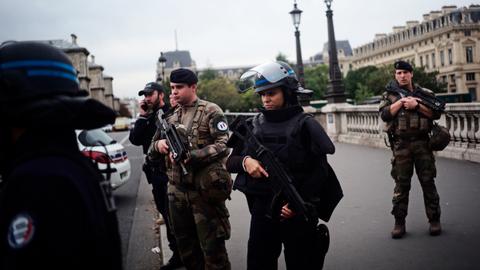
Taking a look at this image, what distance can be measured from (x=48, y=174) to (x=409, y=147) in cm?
460

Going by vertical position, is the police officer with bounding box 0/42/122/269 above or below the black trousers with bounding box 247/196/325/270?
above

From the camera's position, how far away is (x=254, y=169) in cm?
327

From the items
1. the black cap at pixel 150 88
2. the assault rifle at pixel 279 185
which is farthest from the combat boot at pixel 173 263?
the assault rifle at pixel 279 185

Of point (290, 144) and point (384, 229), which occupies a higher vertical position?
point (290, 144)

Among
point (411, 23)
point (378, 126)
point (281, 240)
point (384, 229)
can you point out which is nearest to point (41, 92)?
point (281, 240)

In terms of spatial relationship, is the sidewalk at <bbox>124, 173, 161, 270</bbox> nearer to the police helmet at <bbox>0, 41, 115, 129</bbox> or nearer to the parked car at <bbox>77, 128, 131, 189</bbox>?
the parked car at <bbox>77, 128, 131, 189</bbox>

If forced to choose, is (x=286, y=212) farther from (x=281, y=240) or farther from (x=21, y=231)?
(x=21, y=231)

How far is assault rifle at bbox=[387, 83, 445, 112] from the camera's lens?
512 centimetres

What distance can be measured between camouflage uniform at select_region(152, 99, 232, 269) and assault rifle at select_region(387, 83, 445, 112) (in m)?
2.38

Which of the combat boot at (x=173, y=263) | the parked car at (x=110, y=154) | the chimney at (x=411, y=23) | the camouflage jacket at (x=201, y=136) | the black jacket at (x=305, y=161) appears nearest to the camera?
the black jacket at (x=305, y=161)

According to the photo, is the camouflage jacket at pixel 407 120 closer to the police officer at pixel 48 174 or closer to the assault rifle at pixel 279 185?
the assault rifle at pixel 279 185

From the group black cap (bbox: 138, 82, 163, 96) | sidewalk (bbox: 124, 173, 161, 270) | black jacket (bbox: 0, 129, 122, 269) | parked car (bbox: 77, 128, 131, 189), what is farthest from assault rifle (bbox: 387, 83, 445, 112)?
parked car (bbox: 77, 128, 131, 189)

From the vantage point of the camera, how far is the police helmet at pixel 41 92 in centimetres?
163

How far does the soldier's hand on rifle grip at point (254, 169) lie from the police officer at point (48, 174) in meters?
1.55
